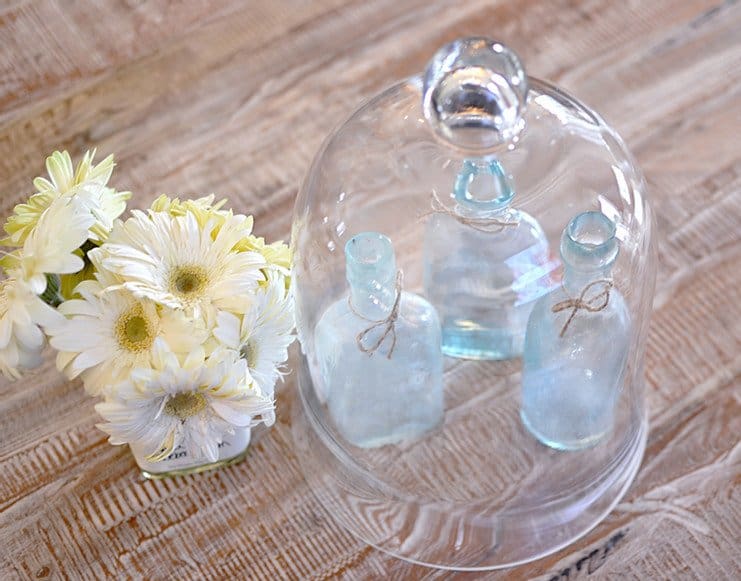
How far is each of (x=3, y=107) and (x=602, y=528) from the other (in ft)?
2.00

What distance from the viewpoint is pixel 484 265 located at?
746 millimetres

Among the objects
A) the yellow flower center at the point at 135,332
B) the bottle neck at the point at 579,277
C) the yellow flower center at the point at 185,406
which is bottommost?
the bottle neck at the point at 579,277

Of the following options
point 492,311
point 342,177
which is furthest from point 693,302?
point 342,177

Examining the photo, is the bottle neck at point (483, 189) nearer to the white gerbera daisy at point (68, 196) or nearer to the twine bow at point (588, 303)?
the twine bow at point (588, 303)

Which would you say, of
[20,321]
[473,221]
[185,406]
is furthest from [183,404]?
[473,221]

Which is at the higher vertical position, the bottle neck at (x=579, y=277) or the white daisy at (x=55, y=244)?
the white daisy at (x=55, y=244)

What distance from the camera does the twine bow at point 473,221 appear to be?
28.5 inches

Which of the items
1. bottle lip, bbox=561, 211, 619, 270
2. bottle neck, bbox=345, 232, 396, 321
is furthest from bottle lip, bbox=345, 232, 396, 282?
bottle lip, bbox=561, 211, 619, 270

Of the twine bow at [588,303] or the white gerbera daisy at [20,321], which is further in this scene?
the twine bow at [588,303]

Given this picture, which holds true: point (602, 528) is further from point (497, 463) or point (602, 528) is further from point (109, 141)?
point (109, 141)

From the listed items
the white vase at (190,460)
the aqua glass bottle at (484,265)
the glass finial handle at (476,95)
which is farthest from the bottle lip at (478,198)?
the white vase at (190,460)

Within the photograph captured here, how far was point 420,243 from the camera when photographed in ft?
2.51

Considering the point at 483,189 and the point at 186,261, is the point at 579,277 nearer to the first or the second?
the point at 483,189

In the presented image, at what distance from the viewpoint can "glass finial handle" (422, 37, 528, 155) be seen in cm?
58
